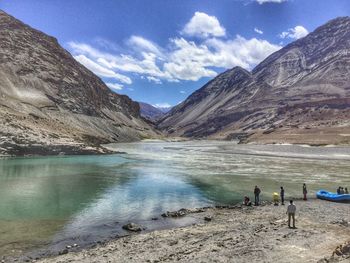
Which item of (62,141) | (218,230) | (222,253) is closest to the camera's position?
(222,253)

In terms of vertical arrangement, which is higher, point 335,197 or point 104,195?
point 335,197

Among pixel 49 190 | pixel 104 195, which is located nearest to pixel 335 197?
pixel 104 195

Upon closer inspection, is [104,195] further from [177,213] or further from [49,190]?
[177,213]

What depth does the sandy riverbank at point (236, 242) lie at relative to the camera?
21781 millimetres

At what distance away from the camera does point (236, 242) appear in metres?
24.7

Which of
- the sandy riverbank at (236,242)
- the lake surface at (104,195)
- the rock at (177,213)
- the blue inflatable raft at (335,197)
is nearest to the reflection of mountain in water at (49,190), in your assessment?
the lake surface at (104,195)

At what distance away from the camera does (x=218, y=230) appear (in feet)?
94.2

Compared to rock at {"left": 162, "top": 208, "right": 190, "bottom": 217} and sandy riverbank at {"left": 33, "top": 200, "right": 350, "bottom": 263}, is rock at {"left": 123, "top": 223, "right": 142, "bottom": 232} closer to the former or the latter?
sandy riverbank at {"left": 33, "top": 200, "right": 350, "bottom": 263}

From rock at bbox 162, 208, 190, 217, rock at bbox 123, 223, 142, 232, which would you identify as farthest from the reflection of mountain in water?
rock at bbox 162, 208, 190, 217

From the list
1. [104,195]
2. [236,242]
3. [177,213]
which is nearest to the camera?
[236,242]

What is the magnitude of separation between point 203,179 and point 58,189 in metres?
22.5

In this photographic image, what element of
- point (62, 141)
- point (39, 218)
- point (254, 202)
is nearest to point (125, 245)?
point (39, 218)

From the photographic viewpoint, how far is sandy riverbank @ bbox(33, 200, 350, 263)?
71.5ft

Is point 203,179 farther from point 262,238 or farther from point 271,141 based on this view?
point 271,141
